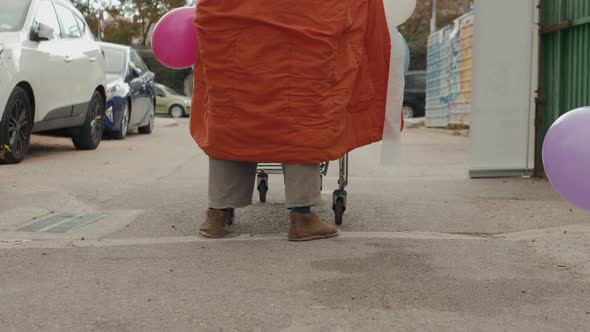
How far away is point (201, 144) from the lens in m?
5.00

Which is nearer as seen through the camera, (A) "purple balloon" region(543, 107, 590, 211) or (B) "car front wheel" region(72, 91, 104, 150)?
(A) "purple balloon" region(543, 107, 590, 211)

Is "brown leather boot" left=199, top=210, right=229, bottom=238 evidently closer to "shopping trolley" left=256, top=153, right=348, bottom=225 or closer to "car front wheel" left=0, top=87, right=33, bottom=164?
"shopping trolley" left=256, top=153, right=348, bottom=225

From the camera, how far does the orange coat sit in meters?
4.66

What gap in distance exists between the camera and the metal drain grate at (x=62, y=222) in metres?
5.45

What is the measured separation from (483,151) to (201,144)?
147 inches

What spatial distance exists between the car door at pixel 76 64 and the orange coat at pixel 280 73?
535cm

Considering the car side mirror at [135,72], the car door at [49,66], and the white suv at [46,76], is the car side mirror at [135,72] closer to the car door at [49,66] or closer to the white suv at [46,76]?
the white suv at [46,76]

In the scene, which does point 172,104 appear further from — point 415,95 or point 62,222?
point 62,222

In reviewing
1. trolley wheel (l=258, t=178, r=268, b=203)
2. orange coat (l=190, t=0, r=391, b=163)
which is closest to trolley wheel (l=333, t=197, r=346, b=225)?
orange coat (l=190, t=0, r=391, b=163)

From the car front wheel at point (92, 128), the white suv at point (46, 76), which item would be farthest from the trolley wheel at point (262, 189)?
the car front wheel at point (92, 128)

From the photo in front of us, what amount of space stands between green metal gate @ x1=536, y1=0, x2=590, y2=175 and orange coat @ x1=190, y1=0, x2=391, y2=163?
3.02m

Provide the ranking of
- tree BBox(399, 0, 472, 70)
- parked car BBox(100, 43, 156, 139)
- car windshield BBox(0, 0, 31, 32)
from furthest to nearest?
tree BBox(399, 0, 472, 70) < parked car BBox(100, 43, 156, 139) < car windshield BBox(0, 0, 31, 32)

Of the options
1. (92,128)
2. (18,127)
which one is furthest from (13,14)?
(92,128)

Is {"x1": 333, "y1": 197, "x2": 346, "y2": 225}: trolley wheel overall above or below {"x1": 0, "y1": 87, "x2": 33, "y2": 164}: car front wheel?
below
